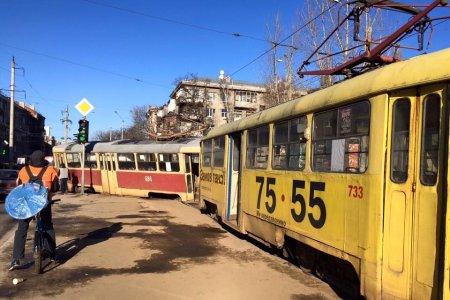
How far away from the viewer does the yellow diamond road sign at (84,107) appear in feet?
71.9

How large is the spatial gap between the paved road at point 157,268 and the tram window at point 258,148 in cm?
168

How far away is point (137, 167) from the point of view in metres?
22.3

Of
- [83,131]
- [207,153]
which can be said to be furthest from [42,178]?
[83,131]

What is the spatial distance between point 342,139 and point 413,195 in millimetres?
1326

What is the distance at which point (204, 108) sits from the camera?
66.3 meters

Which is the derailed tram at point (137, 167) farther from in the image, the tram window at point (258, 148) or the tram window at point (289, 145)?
the tram window at point (289, 145)

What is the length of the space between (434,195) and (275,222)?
11.9 ft

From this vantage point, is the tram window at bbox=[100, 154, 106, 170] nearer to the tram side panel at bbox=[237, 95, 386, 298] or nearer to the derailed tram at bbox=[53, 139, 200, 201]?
the derailed tram at bbox=[53, 139, 200, 201]

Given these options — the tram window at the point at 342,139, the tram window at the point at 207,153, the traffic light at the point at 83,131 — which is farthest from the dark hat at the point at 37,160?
the traffic light at the point at 83,131

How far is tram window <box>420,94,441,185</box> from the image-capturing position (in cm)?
445

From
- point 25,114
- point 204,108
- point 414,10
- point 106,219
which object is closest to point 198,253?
point 106,219

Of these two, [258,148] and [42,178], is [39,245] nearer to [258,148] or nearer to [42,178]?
[42,178]

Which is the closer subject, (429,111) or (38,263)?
(429,111)

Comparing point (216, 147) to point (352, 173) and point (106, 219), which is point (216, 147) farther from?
point (352, 173)
